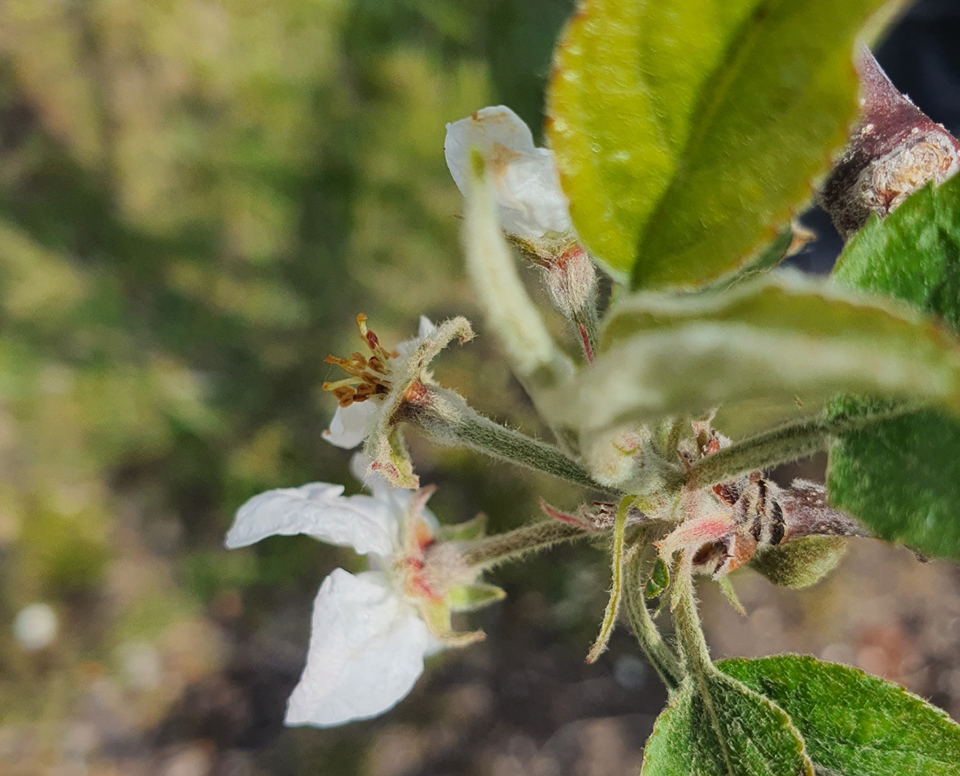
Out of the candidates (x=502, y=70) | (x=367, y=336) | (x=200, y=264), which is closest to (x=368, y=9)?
(x=502, y=70)

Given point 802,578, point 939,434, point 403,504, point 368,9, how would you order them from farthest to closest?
1. point 368,9
2. point 403,504
3. point 802,578
4. point 939,434

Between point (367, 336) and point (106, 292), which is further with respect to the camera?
point (106, 292)

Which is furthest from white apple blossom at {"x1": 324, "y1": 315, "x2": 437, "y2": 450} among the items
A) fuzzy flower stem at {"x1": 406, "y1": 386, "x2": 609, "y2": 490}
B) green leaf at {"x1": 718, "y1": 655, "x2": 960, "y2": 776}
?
green leaf at {"x1": 718, "y1": 655, "x2": 960, "y2": 776}

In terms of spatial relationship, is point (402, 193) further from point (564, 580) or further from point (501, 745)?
point (501, 745)

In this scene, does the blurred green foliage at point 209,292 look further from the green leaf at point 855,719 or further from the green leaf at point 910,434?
the green leaf at point 910,434

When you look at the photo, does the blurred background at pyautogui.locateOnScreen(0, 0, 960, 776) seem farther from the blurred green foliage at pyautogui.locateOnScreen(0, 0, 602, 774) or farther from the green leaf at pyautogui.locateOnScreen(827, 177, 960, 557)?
the green leaf at pyautogui.locateOnScreen(827, 177, 960, 557)

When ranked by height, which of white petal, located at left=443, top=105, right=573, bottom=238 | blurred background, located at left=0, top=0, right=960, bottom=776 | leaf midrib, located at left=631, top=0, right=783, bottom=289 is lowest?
blurred background, located at left=0, top=0, right=960, bottom=776
